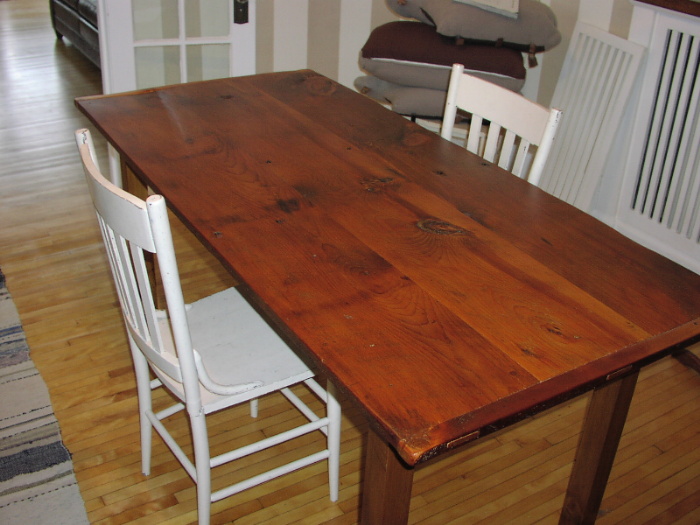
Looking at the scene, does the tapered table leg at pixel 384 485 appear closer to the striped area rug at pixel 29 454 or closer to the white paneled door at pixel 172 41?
the striped area rug at pixel 29 454

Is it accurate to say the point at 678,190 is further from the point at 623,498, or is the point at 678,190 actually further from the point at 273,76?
the point at 273,76

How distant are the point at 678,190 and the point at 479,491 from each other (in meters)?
1.49

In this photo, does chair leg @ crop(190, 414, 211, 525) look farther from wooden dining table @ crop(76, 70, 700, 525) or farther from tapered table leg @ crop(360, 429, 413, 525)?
tapered table leg @ crop(360, 429, 413, 525)

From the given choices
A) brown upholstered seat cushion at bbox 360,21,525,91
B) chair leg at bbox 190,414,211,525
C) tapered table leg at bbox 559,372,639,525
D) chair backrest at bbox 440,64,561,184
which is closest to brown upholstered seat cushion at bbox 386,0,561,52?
brown upholstered seat cushion at bbox 360,21,525,91

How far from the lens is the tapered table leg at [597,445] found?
157 centimetres

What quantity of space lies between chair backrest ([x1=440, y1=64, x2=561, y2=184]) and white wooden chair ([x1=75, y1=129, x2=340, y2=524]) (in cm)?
81

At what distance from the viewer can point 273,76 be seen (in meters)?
2.60

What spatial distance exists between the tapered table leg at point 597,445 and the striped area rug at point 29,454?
1.21 meters

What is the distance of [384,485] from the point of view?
1.30 meters

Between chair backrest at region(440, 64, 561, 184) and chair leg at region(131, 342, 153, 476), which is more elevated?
chair backrest at region(440, 64, 561, 184)

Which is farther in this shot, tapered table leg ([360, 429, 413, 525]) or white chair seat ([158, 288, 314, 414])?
white chair seat ([158, 288, 314, 414])

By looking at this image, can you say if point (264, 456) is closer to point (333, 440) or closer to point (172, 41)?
point (333, 440)

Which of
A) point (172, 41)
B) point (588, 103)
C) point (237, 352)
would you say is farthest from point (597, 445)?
point (172, 41)

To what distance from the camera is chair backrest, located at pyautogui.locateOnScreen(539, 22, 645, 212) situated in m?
2.87
